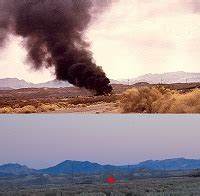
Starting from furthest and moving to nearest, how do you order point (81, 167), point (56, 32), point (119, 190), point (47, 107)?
1. point (81, 167)
2. point (119, 190)
3. point (47, 107)
4. point (56, 32)

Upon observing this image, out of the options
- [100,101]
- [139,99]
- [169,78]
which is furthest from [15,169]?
[169,78]

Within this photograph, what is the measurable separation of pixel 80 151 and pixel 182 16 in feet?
10.4

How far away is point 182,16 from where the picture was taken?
414 inches

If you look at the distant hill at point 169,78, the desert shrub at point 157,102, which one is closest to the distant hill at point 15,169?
the desert shrub at point 157,102

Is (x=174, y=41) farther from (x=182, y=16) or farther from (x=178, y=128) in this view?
(x=178, y=128)

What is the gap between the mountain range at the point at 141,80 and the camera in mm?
10320

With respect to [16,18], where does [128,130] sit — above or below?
below

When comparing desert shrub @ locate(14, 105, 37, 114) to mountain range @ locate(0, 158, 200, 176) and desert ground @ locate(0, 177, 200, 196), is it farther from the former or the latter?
desert ground @ locate(0, 177, 200, 196)

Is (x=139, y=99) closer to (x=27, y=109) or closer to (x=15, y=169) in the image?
(x=27, y=109)

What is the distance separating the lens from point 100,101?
10609 mm

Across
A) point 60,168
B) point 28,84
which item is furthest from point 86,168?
point 28,84

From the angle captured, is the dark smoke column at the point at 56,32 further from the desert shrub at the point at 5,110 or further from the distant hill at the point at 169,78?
the desert shrub at the point at 5,110

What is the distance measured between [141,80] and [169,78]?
1.98 feet

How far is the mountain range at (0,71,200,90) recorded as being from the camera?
1032cm
